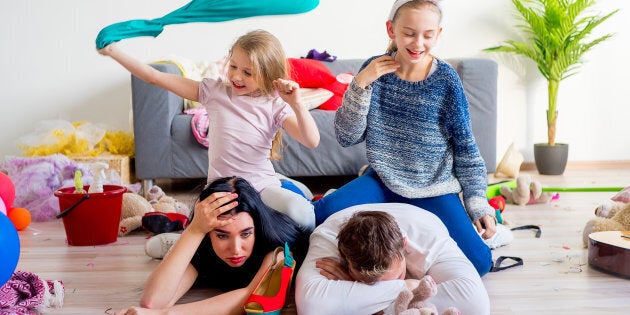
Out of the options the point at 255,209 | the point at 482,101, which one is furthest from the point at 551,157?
the point at 255,209

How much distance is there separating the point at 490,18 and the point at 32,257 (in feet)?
9.94

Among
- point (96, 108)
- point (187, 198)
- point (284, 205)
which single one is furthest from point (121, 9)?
point (284, 205)

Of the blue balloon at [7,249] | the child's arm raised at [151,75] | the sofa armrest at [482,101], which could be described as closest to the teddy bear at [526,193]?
the sofa armrest at [482,101]

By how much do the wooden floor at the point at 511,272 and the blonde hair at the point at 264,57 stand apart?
67cm

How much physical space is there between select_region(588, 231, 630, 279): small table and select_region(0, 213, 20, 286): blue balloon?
1.61 metres

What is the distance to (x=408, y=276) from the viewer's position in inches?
72.1

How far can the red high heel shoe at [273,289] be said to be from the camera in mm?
1675

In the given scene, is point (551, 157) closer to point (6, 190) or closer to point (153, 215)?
point (153, 215)

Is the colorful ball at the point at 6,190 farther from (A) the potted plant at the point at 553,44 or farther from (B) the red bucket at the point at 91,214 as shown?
(A) the potted plant at the point at 553,44

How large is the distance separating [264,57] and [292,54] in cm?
219

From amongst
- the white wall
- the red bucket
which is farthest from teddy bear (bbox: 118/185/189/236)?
the white wall

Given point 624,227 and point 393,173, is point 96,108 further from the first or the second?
point 624,227

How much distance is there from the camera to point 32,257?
2.38 meters

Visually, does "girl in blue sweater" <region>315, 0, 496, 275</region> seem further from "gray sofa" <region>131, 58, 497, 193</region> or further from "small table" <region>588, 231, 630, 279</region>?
"gray sofa" <region>131, 58, 497, 193</region>
